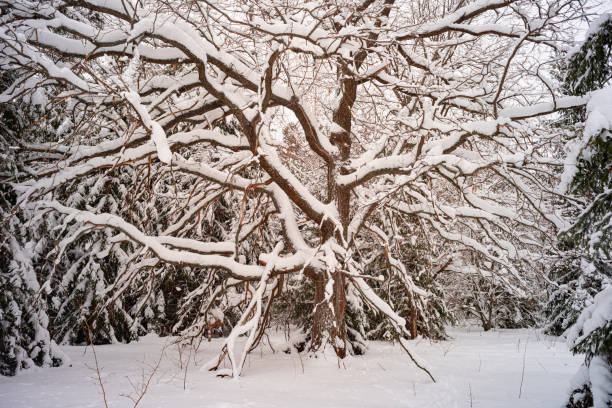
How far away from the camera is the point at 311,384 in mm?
4973

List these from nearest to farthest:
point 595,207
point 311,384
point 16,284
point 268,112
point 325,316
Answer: point 595,207
point 311,384
point 16,284
point 268,112
point 325,316

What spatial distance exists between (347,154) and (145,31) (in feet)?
14.1

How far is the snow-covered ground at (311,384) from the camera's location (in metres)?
4.08

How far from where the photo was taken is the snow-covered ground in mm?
4082

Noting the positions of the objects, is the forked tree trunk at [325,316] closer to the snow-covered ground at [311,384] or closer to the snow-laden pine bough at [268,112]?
the snow-laden pine bough at [268,112]

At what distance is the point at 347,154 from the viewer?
7473 millimetres

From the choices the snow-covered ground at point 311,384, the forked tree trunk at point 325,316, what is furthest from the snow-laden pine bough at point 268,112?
the snow-covered ground at point 311,384

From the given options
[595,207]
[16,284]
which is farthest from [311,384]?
[16,284]

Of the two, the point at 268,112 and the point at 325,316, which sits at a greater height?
the point at 268,112

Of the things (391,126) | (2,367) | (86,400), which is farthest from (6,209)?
(391,126)

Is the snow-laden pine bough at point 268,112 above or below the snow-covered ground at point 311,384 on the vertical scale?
above

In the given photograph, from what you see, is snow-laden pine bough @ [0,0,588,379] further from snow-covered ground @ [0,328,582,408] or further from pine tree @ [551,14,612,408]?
pine tree @ [551,14,612,408]

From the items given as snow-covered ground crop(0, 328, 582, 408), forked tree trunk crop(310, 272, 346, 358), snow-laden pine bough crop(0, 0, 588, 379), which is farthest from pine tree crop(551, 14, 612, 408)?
forked tree trunk crop(310, 272, 346, 358)

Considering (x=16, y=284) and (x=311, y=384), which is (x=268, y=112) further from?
(x=16, y=284)
